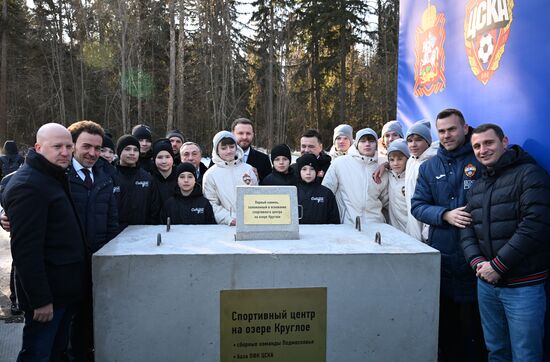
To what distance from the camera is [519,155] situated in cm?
278

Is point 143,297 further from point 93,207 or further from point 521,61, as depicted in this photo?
point 521,61

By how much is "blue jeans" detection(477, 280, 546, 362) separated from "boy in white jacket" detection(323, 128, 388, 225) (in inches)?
57.9

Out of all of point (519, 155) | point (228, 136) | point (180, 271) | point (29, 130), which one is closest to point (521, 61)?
point (519, 155)

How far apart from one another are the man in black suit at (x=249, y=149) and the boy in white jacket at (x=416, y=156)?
198 centimetres

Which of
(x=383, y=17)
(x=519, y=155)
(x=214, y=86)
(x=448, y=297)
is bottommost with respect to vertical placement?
(x=448, y=297)

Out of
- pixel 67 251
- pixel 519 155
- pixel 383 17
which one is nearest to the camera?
pixel 67 251

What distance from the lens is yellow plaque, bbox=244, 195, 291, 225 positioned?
299cm

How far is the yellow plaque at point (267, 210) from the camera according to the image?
299 cm

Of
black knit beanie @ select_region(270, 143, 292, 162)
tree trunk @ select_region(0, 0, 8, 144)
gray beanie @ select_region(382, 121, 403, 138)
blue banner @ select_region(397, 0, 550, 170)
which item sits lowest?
black knit beanie @ select_region(270, 143, 292, 162)

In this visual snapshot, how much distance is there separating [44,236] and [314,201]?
2.27 m

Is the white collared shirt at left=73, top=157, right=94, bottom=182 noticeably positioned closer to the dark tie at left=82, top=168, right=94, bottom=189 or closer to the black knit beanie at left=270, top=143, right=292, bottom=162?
the dark tie at left=82, top=168, right=94, bottom=189

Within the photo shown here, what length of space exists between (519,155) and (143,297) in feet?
8.11

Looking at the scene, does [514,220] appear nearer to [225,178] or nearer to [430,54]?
[225,178]

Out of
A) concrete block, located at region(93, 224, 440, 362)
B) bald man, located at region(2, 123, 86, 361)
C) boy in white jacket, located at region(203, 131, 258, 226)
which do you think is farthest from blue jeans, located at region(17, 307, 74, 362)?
boy in white jacket, located at region(203, 131, 258, 226)
